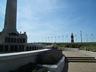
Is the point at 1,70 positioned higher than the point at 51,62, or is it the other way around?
the point at 1,70

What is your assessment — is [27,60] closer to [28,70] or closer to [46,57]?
[28,70]

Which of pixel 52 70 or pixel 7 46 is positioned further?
pixel 7 46

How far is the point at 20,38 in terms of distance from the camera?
1962 centimetres

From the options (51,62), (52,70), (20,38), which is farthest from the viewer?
(20,38)

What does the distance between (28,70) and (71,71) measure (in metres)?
3.85

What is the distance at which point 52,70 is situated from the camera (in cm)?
412

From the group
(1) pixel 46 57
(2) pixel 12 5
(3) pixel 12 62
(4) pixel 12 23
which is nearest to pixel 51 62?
(1) pixel 46 57

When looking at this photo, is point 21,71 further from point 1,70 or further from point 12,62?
point 1,70

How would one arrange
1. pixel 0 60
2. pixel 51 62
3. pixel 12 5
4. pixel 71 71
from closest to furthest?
pixel 0 60, pixel 51 62, pixel 71 71, pixel 12 5

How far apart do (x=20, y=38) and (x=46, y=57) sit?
16011 mm

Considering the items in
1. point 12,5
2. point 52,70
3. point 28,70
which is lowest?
point 52,70

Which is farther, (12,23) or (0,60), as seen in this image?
(12,23)

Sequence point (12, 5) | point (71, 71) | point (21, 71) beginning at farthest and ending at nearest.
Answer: point (12, 5)
point (71, 71)
point (21, 71)

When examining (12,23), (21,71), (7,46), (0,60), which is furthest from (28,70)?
(12,23)
